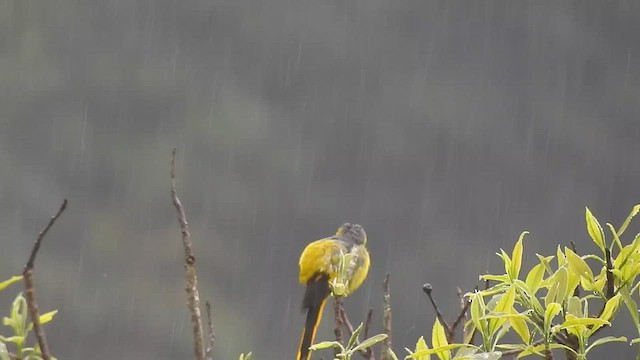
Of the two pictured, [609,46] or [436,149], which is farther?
[436,149]

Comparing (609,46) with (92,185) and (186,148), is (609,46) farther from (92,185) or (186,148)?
(92,185)

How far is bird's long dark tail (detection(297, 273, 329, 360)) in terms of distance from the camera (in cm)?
83

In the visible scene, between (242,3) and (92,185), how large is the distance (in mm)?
2579

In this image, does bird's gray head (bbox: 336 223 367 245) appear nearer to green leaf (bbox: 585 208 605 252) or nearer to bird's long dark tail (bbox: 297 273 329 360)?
bird's long dark tail (bbox: 297 273 329 360)

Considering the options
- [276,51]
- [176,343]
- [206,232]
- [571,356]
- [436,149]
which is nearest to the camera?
[571,356]

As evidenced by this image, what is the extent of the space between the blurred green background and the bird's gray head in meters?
4.20

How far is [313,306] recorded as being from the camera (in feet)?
3.29

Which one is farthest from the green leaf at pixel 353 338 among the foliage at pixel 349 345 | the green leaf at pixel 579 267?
the green leaf at pixel 579 267

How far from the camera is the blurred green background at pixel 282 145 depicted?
6539mm

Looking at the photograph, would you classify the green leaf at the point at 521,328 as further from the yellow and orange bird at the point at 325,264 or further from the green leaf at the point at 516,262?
the yellow and orange bird at the point at 325,264

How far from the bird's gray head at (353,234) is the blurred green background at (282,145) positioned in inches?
165

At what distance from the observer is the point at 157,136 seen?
8062mm

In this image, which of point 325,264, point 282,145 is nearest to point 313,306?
point 325,264

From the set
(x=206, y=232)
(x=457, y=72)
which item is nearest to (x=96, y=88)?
(x=206, y=232)
